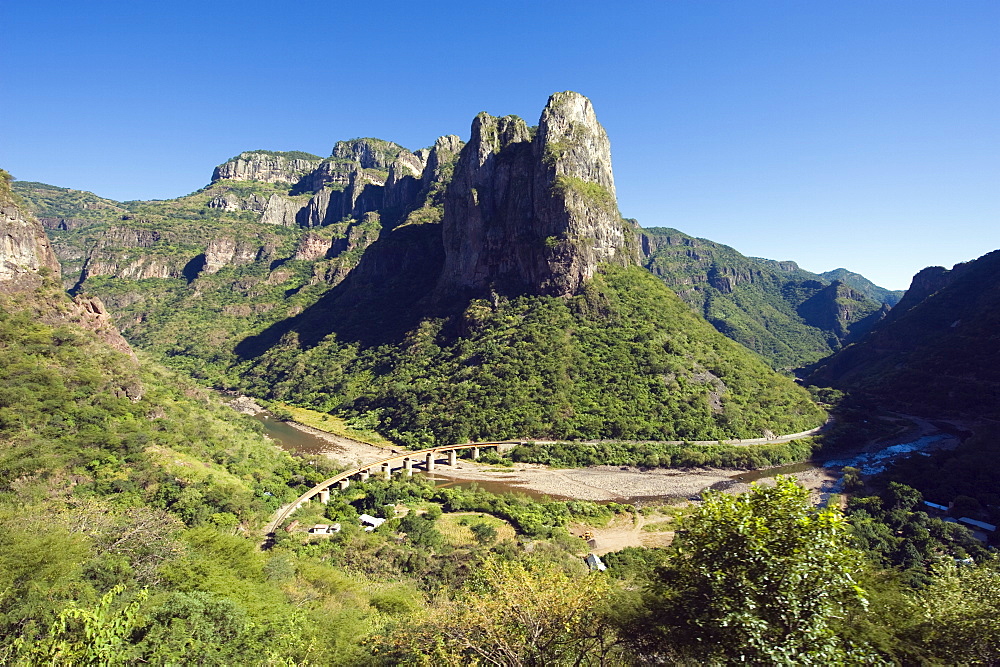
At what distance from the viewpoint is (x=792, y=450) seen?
230ft

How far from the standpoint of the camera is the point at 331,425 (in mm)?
86500

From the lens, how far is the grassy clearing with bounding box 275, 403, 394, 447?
7881 centimetres

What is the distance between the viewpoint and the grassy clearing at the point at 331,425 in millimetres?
78812

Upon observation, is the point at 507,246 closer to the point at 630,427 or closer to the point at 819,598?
the point at 630,427

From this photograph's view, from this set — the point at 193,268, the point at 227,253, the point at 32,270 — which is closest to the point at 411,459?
the point at 32,270

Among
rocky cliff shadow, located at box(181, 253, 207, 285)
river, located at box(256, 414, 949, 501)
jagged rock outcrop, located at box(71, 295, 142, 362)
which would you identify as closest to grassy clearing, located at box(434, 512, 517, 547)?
river, located at box(256, 414, 949, 501)

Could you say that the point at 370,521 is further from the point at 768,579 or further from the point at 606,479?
the point at 768,579

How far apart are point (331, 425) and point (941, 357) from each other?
124 meters

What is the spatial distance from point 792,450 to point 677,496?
27.5m

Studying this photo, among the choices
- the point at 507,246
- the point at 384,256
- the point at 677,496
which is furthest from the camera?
the point at 384,256

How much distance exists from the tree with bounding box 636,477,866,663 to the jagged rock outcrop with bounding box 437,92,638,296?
8665 cm

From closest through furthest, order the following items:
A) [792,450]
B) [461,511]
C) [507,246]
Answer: [461,511] → [792,450] → [507,246]

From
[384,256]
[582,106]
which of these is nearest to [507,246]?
[582,106]

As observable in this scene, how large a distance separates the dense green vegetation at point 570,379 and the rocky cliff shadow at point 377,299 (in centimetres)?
1473
